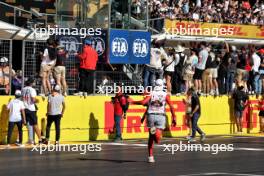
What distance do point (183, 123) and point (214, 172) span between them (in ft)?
43.8

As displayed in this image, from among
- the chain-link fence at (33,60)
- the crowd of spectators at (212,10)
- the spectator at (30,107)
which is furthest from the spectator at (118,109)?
the crowd of spectators at (212,10)

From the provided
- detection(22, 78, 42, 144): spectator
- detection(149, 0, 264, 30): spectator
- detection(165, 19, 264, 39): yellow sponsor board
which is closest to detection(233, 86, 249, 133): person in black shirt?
detection(149, 0, 264, 30): spectator

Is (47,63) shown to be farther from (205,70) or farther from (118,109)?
(205,70)

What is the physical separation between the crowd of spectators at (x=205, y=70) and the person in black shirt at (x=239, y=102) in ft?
2.25

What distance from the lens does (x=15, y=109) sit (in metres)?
24.2

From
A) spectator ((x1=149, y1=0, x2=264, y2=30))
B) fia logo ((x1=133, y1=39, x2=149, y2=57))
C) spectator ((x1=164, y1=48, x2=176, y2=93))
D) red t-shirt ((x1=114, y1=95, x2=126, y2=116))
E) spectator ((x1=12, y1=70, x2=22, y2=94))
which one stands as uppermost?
spectator ((x1=149, y1=0, x2=264, y2=30))

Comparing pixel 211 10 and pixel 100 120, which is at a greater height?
pixel 211 10

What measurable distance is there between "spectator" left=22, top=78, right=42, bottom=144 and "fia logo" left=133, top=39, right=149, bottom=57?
6.06 metres

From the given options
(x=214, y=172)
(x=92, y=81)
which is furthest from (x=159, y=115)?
(x=92, y=81)

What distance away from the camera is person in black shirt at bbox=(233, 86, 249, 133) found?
30.7 m

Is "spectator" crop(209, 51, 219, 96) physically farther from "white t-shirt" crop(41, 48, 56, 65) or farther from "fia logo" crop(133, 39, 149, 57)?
"white t-shirt" crop(41, 48, 56, 65)

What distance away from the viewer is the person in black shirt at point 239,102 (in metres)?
30.7

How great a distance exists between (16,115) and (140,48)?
7.23 m

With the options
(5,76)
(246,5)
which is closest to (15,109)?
(5,76)
